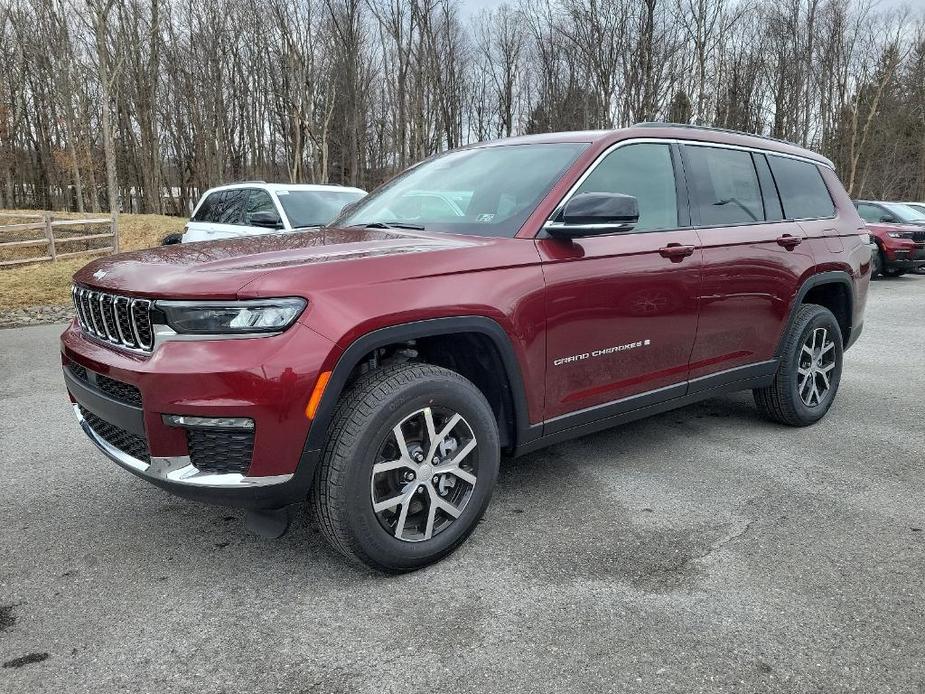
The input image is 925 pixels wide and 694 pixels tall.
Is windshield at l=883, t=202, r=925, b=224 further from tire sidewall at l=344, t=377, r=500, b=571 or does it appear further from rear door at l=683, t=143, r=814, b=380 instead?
tire sidewall at l=344, t=377, r=500, b=571

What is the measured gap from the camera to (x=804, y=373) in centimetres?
462

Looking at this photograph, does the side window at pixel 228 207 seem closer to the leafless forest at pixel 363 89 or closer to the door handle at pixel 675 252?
the door handle at pixel 675 252

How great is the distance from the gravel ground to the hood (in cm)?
116

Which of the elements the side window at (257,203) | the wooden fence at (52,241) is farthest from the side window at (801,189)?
the wooden fence at (52,241)

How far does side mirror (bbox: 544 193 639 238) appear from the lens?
2.97 meters

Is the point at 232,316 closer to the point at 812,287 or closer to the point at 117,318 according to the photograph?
the point at 117,318

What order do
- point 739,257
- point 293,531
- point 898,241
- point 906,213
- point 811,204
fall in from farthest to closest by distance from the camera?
point 906,213
point 898,241
point 811,204
point 739,257
point 293,531

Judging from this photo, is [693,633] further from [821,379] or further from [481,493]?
[821,379]

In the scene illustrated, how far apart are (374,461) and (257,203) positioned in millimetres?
7209

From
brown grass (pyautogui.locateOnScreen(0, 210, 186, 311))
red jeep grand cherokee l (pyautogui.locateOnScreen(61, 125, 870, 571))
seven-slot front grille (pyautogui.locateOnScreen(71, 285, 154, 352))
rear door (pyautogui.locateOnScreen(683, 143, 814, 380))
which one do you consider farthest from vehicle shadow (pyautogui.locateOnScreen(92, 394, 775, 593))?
brown grass (pyautogui.locateOnScreen(0, 210, 186, 311))

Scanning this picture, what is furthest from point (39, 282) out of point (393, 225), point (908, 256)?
point (908, 256)

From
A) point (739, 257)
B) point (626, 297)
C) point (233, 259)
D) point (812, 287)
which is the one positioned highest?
point (233, 259)

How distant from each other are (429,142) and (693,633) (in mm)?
36700

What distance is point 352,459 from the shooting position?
250cm
